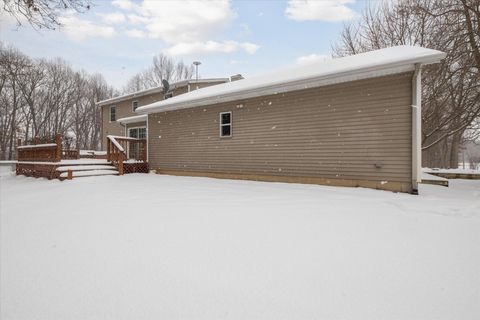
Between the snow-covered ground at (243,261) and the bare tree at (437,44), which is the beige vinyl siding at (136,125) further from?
the bare tree at (437,44)

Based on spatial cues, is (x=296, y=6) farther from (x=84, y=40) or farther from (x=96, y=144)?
(x=96, y=144)

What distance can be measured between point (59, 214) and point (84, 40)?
19.3 meters

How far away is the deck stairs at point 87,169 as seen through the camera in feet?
33.1

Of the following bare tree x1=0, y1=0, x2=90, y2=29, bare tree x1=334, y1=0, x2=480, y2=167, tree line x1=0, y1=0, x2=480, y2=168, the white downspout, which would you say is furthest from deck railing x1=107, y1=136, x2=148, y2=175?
bare tree x1=334, y1=0, x2=480, y2=167

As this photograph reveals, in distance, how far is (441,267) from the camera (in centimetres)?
283

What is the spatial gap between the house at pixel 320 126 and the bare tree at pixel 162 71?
30473mm

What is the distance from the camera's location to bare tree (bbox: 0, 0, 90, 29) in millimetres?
5805

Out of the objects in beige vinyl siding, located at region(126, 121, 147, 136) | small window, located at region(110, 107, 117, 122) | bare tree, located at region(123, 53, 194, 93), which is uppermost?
bare tree, located at region(123, 53, 194, 93)

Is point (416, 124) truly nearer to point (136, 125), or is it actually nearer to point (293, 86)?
Result: point (293, 86)

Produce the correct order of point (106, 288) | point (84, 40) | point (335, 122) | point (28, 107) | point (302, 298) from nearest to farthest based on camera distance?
1. point (302, 298)
2. point (106, 288)
3. point (335, 122)
4. point (84, 40)
5. point (28, 107)

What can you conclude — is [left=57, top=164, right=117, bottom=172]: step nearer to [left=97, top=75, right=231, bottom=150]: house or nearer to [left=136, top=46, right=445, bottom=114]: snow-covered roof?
[left=136, top=46, right=445, bottom=114]: snow-covered roof

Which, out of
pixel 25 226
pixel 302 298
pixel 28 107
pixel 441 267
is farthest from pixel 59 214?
pixel 28 107

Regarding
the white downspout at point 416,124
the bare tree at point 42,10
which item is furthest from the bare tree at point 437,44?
the bare tree at point 42,10

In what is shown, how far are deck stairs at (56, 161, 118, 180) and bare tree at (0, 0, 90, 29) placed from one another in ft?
17.4
